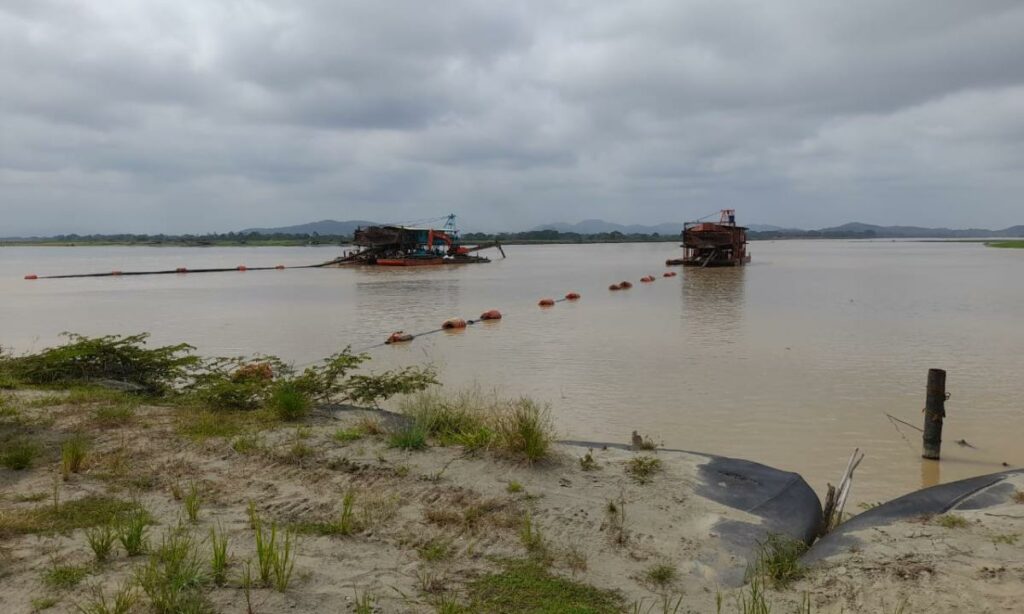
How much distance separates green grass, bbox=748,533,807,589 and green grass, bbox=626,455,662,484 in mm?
1135

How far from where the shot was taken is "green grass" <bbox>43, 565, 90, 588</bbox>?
3484mm

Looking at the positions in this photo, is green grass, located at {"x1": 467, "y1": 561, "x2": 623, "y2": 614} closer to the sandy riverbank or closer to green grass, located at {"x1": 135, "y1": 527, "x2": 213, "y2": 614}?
the sandy riverbank

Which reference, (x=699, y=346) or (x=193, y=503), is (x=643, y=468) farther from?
(x=699, y=346)

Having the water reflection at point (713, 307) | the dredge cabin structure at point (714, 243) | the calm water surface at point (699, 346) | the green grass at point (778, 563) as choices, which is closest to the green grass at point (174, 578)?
the green grass at point (778, 563)

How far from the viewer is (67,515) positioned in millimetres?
4320

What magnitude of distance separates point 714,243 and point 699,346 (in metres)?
34.4

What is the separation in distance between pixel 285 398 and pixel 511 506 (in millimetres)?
3281

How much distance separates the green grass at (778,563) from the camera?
3.84 m

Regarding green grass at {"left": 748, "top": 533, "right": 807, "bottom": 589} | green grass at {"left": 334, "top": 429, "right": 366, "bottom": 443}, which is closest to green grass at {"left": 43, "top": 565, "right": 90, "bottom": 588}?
green grass at {"left": 334, "top": 429, "right": 366, "bottom": 443}

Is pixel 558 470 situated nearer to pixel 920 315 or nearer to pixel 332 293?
pixel 920 315

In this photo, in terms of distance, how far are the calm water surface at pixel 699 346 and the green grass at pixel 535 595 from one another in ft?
12.7

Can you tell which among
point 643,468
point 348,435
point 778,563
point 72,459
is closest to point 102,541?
point 72,459

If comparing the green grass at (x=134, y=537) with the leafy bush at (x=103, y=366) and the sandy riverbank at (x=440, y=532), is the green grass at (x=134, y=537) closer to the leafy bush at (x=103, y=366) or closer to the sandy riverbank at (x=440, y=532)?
the sandy riverbank at (x=440, y=532)

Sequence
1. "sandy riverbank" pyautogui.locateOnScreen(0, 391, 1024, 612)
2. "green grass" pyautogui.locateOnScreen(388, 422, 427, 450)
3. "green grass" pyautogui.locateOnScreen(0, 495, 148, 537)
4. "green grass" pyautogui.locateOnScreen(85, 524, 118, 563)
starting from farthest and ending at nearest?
"green grass" pyautogui.locateOnScreen(388, 422, 427, 450), "green grass" pyautogui.locateOnScreen(0, 495, 148, 537), "green grass" pyautogui.locateOnScreen(85, 524, 118, 563), "sandy riverbank" pyautogui.locateOnScreen(0, 391, 1024, 612)
